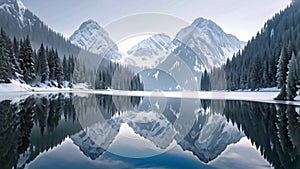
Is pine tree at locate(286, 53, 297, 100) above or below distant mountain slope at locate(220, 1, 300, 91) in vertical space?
below

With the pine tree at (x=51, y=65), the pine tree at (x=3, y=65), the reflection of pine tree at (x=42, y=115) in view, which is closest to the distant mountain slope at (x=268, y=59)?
the reflection of pine tree at (x=42, y=115)

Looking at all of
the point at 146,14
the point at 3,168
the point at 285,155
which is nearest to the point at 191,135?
the point at 285,155

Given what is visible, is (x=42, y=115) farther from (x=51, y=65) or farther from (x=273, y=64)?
(x=273, y=64)

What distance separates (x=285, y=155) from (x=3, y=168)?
446 inches

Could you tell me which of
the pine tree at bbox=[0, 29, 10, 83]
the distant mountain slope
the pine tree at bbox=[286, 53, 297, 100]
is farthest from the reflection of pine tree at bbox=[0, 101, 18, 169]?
the pine tree at bbox=[0, 29, 10, 83]

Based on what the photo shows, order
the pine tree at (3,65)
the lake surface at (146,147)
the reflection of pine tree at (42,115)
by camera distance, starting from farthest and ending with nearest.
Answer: the pine tree at (3,65) < the reflection of pine tree at (42,115) < the lake surface at (146,147)

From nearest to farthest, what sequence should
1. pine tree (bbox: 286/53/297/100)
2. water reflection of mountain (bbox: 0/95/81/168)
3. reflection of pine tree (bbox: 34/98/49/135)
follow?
water reflection of mountain (bbox: 0/95/81/168)
reflection of pine tree (bbox: 34/98/49/135)
pine tree (bbox: 286/53/297/100)

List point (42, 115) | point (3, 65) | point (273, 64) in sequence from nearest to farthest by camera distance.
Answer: point (42, 115) → point (3, 65) → point (273, 64)

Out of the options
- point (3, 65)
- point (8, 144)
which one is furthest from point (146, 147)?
point (3, 65)

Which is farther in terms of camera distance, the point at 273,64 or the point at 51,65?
the point at 51,65

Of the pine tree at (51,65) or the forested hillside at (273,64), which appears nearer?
the forested hillside at (273,64)

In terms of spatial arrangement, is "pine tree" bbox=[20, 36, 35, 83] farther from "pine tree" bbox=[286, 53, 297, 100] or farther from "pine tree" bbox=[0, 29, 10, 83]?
"pine tree" bbox=[286, 53, 297, 100]

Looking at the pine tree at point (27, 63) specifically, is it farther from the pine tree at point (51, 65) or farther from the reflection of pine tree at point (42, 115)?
the reflection of pine tree at point (42, 115)

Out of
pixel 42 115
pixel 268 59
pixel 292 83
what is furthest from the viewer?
pixel 268 59
